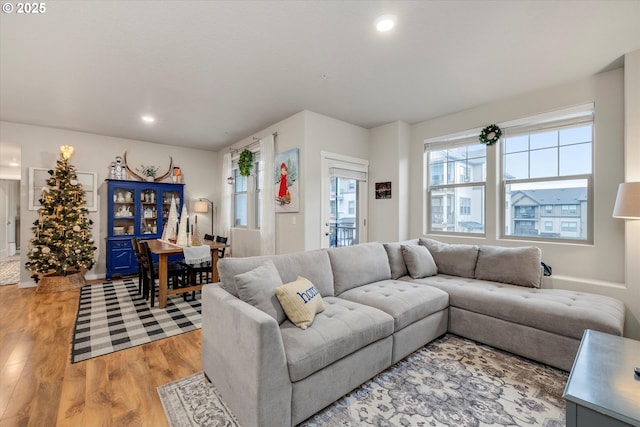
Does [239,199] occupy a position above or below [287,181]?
below

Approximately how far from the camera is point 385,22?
2.19 meters

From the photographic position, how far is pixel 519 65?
284cm

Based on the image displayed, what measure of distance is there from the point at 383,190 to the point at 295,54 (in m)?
2.74

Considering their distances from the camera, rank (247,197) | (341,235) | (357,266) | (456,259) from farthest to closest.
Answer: (247,197)
(341,235)
(456,259)
(357,266)

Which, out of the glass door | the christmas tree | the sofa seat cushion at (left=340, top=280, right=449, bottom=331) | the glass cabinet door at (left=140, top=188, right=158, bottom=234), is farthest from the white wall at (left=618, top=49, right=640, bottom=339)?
the christmas tree

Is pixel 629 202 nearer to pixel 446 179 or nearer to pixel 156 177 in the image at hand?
pixel 446 179

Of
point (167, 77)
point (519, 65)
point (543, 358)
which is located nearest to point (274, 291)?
point (543, 358)

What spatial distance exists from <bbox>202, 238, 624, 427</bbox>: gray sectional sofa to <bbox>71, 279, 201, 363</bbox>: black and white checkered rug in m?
1.16

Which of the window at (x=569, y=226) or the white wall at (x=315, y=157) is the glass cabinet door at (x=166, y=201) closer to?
the white wall at (x=315, y=157)

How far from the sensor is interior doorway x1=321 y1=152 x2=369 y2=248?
172 inches

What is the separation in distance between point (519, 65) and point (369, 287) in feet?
9.01

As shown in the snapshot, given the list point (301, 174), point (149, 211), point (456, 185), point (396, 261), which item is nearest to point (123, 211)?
point (149, 211)

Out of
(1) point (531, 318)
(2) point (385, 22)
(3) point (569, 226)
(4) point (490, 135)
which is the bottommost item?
(1) point (531, 318)

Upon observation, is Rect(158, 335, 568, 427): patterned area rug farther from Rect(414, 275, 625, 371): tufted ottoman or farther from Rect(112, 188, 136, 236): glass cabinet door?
Rect(112, 188, 136, 236): glass cabinet door
